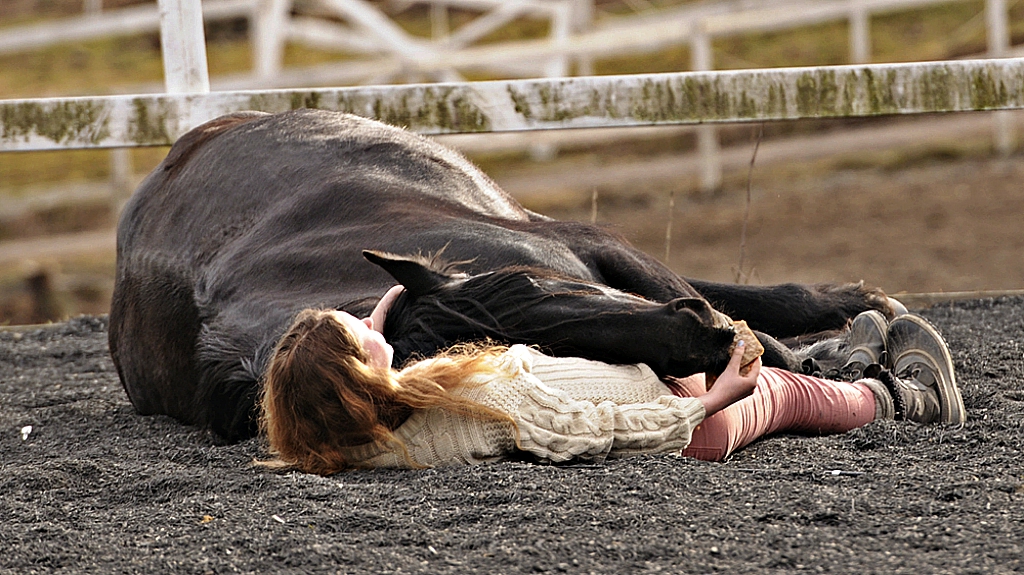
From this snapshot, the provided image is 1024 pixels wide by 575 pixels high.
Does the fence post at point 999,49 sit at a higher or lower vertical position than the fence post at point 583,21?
lower

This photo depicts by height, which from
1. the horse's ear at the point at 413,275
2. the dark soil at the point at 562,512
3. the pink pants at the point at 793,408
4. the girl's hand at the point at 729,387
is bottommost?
the dark soil at the point at 562,512

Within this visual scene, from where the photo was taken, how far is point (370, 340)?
238 centimetres

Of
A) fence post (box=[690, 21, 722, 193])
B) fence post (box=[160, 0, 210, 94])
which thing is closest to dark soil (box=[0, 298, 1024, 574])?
fence post (box=[160, 0, 210, 94])

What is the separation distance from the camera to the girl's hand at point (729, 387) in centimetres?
247

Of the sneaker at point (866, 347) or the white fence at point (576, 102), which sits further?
the white fence at point (576, 102)

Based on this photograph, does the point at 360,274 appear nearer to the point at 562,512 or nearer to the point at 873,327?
the point at 562,512

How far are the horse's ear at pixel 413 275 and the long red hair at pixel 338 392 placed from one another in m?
0.20

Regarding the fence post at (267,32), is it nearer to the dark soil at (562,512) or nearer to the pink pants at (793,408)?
the dark soil at (562,512)

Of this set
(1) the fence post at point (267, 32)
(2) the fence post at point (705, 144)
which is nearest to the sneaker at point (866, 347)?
(2) the fence post at point (705, 144)

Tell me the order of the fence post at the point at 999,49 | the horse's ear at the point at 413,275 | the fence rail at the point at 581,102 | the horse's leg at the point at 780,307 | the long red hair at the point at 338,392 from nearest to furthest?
the long red hair at the point at 338,392 < the horse's ear at the point at 413,275 < the horse's leg at the point at 780,307 < the fence rail at the point at 581,102 < the fence post at the point at 999,49

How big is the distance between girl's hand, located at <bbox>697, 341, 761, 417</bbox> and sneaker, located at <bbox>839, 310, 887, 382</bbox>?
0.70 metres

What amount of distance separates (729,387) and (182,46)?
102 inches

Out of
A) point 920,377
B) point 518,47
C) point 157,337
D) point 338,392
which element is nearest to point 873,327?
point 920,377

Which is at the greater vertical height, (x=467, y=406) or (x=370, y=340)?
(x=370, y=340)
